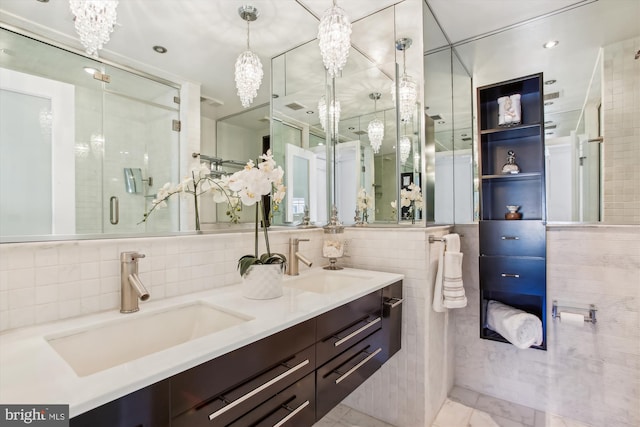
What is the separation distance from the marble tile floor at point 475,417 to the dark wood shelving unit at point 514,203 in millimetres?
425

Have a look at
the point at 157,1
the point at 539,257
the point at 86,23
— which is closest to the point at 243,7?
the point at 157,1

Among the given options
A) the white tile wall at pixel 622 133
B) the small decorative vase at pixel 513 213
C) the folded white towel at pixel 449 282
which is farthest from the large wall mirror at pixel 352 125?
the white tile wall at pixel 622 133

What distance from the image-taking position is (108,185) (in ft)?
3.78

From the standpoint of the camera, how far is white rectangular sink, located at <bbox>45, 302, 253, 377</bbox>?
2.85ft

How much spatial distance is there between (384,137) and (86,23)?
161cm

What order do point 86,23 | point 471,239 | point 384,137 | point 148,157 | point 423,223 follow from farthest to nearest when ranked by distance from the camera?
point 471,239 < point 384,137 < point 423,223 < point 148,157 < point 86,23

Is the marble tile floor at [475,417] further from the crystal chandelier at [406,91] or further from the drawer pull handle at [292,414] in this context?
the crystal chandelier at [406,91]

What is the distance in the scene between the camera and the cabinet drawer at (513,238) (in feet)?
6.37

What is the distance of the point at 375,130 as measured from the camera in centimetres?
212

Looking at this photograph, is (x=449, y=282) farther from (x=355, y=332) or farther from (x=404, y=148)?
(x=404, y=148)

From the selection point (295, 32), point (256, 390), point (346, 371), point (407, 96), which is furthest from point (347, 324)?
point (295, 32)

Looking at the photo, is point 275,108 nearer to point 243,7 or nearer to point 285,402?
point 243,7

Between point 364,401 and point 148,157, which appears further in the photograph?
point 364,401

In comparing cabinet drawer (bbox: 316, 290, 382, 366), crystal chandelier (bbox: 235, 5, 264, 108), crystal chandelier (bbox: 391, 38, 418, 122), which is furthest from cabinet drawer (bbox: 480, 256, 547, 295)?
crystal chandelier (bbox: 235, 5, 264, 108)
